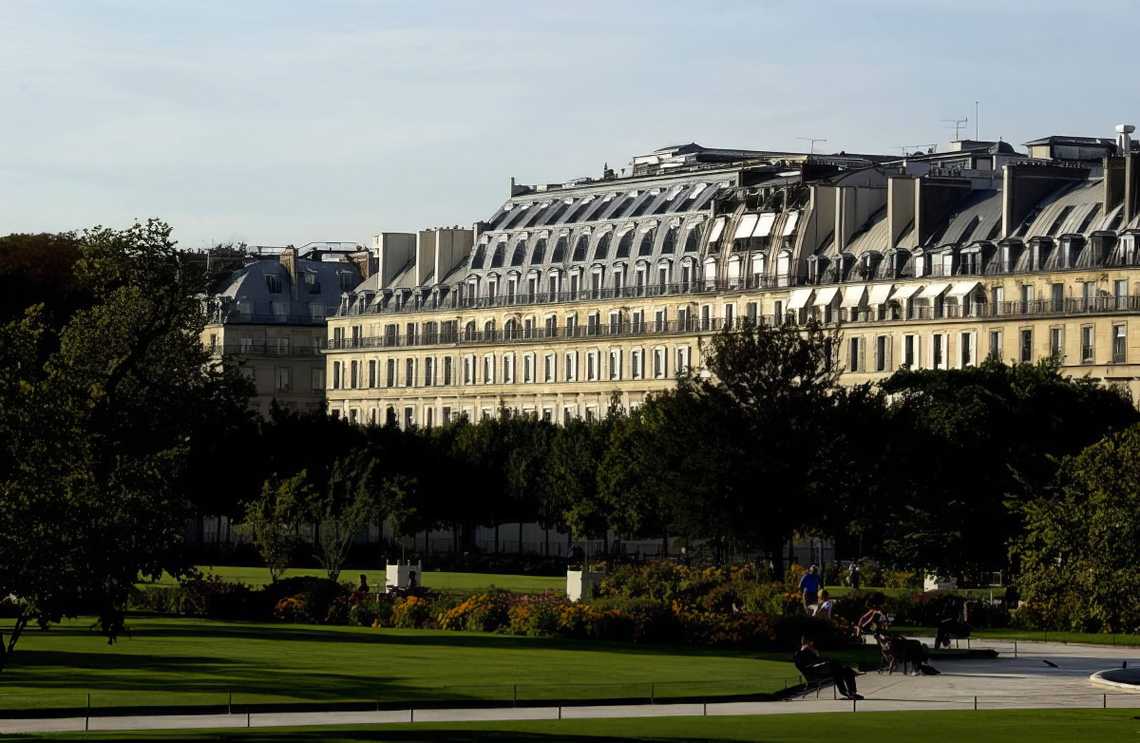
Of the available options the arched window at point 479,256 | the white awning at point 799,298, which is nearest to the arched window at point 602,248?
the arched window at point 479,256

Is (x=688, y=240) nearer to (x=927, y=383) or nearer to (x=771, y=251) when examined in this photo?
(x=771, y=251)

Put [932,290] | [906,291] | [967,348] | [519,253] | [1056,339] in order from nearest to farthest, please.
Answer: [1056,339] → [967,348] → [932,290] → [906,291] → [519,253]

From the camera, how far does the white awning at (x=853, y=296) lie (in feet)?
481

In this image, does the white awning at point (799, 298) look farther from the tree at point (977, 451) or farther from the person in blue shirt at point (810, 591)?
the person in blue shirt at point (810, 591)

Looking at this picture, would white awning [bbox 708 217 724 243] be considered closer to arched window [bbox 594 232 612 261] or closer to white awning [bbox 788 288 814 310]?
white awning [bbox 788 288 814 310]

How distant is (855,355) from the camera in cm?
14700

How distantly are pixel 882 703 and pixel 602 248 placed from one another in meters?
113

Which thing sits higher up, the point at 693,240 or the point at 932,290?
the point at 693,240

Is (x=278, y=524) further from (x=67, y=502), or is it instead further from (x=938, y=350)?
(x=938, y=350)

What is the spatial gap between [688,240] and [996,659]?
3737 inches

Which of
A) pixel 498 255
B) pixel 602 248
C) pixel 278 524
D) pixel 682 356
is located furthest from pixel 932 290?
pixel 278 524

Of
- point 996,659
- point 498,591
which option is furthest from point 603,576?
point 996,659

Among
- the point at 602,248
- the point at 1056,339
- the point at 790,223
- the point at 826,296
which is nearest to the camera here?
the point at 1056,339

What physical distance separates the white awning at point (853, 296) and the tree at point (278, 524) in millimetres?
51944
